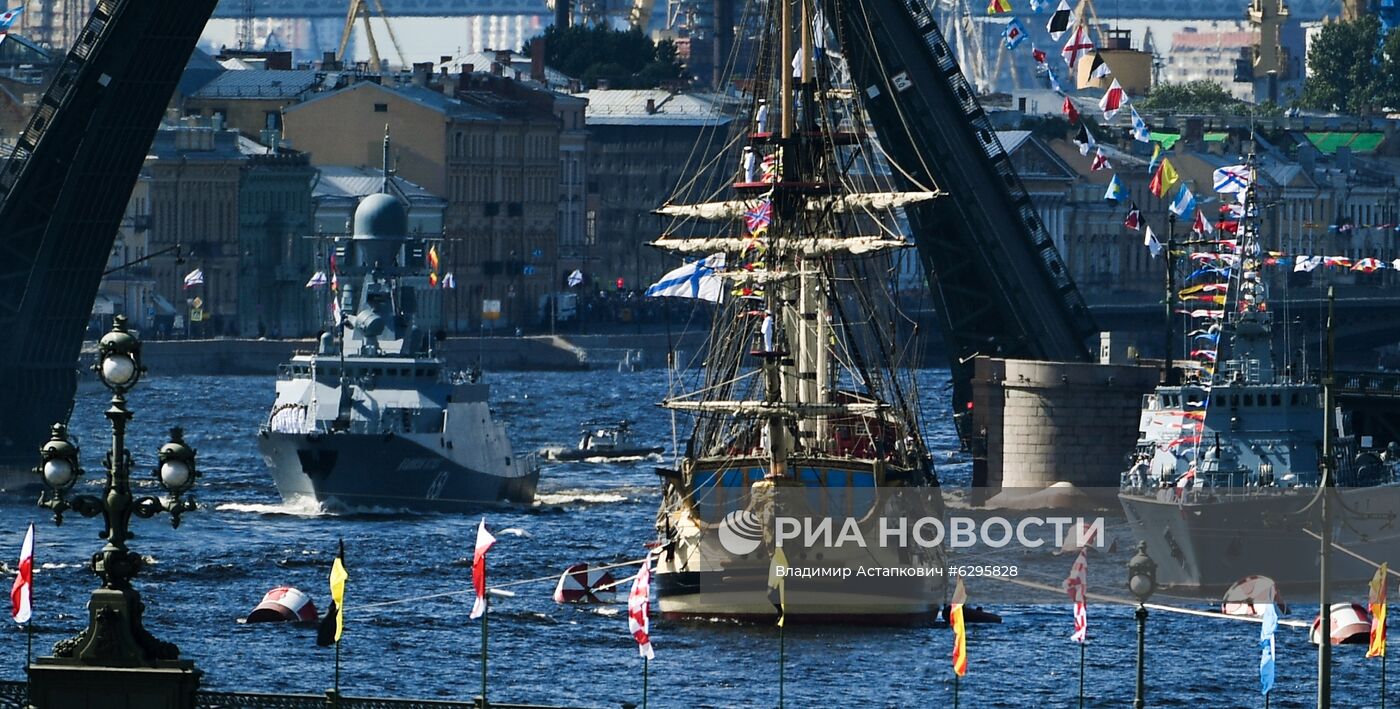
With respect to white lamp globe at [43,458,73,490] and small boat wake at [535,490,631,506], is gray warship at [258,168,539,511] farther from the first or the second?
white lamp globe at [43,458,73,490]

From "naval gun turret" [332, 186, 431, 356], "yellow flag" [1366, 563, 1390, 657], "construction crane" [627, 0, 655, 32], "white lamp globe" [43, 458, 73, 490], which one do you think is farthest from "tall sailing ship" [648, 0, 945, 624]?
"construction crane" [627, 0, 655, 32]

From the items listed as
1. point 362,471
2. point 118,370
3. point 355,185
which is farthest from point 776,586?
→ point 355,185

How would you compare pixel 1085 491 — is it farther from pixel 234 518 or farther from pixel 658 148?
pixel 658 148

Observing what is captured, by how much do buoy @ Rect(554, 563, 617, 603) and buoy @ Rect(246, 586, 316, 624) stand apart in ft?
10.1

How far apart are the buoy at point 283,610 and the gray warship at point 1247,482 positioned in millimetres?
10797

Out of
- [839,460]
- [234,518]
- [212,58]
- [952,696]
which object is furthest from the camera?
[212,58]

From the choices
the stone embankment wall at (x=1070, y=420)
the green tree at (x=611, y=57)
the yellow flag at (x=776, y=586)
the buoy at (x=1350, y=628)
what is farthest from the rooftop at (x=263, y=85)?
the buoy at (x=1350, y=628)

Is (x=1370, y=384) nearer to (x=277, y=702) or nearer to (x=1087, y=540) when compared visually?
Answer: (x=1087, y=540)

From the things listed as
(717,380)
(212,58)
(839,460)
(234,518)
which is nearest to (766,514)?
(839,460)

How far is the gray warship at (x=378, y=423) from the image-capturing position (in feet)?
202

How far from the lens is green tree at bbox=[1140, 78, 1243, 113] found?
16538 centimetres

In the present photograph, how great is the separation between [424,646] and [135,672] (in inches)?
735

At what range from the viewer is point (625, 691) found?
39594mm

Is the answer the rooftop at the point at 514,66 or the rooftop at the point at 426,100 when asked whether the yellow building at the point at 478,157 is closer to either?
the rooftop at the point at 426,100
